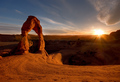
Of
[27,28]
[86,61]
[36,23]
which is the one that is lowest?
[86,61]

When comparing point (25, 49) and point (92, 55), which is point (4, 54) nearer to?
point (25, 49)

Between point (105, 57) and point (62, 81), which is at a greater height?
point (62, 81)

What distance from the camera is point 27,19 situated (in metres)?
9.70

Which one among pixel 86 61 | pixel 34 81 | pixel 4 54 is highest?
pixel 4 54

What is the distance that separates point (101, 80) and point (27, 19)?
35.5 ft

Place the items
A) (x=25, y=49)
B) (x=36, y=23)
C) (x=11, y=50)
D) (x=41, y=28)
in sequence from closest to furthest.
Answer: (x=11, y=50)
(x=25, y=49)
(x=36, y=23)
(x=41, y=28)

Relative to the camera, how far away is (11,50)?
8.23 meters

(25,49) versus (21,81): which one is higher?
(25,49)

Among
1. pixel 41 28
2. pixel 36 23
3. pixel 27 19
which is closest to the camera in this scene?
pixel 27 19

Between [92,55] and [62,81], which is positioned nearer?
[62,81]

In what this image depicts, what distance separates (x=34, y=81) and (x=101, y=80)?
357cm

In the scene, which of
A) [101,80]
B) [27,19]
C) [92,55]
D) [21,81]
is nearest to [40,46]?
[27,19]

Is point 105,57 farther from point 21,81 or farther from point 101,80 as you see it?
point 21,81

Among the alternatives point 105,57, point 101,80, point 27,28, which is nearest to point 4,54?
point 27,28
